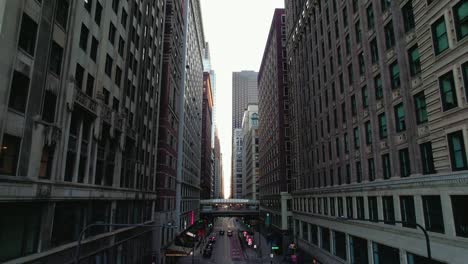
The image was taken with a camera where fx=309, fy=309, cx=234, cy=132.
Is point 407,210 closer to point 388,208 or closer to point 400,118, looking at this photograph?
point 388,208

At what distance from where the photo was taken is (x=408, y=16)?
24359 mm

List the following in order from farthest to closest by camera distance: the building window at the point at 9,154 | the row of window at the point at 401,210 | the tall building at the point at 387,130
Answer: the tall building at the point at 387,130
the row of window at the point at 401,210
the building window at the point at 9,154

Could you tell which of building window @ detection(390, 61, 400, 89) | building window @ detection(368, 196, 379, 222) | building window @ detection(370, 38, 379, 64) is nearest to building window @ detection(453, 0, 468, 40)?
building window @ detection(390, 61, 400, 89)

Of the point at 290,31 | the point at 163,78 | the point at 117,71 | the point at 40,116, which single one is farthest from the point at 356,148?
the point at 290,31

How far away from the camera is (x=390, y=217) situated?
26.7 m

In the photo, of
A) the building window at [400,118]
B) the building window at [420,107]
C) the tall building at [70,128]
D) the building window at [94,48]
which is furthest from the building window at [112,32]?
the building window at [420,107]

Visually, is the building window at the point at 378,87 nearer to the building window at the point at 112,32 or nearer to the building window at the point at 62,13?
the building window at the point at 112,32

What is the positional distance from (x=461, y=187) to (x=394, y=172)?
25.4ft

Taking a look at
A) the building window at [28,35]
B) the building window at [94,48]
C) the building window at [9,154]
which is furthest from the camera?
the building window at [94,48]

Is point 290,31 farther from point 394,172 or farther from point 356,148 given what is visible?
point 394,172

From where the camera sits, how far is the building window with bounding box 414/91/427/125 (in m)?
22.3

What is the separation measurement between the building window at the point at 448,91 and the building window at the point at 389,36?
7.85 metres

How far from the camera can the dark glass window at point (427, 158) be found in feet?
70.8

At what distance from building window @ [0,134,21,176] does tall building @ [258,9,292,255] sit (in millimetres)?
56137
